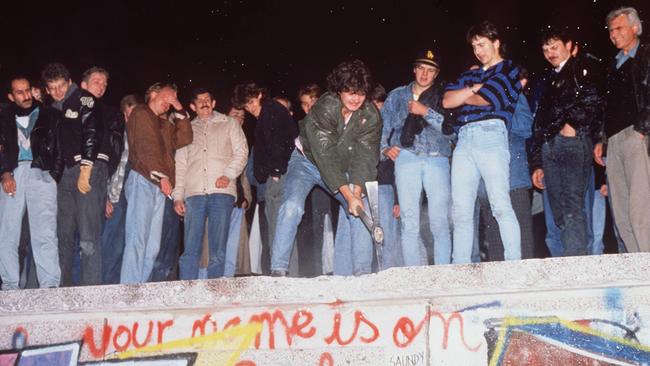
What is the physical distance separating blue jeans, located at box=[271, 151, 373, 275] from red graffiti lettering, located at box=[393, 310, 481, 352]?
93 centimetres

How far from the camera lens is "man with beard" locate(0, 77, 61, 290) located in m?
6.07

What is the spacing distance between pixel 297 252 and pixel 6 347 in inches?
109

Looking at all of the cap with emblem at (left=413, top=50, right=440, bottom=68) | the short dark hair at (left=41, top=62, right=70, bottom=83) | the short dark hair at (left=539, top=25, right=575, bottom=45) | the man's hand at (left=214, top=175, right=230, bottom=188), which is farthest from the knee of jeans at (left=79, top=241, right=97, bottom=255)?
the short dark hair at (left=539, top=25, right=575, bottom=45)

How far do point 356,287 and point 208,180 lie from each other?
2154 mm

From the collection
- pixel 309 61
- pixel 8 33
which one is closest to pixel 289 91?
pixel 309 61

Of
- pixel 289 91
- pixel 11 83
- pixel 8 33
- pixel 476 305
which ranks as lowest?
pixel 476 305

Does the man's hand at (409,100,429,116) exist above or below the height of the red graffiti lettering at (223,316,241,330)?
above

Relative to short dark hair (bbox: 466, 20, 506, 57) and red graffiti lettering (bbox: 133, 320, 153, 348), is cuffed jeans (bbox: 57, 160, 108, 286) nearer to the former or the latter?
red graffiti lettering (bbox: 133, 320, 153, 348)

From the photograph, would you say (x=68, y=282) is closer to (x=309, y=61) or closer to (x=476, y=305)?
(x=476, y=305)

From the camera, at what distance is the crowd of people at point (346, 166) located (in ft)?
18.2

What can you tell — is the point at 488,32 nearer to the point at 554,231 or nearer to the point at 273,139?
the point at 554,231

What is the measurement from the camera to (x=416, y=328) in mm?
4910

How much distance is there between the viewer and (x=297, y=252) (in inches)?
283

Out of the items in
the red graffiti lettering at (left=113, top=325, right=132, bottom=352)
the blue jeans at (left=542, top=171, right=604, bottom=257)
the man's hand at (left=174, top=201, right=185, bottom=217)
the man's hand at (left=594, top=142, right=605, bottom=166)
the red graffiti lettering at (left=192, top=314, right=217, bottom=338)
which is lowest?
the red graffiti lettering at (left=113, top=325, right=132, bottom=352)
